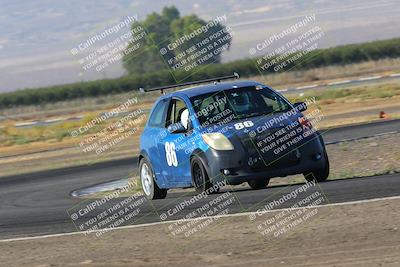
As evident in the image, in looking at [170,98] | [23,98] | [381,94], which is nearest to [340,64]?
[23,98]

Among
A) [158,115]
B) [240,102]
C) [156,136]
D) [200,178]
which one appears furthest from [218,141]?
[158,115]

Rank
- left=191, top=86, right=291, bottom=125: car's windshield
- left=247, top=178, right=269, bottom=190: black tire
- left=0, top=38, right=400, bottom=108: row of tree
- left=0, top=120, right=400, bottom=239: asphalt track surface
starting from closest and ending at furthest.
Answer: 1. left=0, top=120, right=400, bottom=239: asphalt track surface
2. left=191, top=86, right=291, bottom=125: car's windshield
3. left=247, top=178, right=269, bottom=190: black tire
4. left=0, top=38, right=400, bottom=108: row of tree

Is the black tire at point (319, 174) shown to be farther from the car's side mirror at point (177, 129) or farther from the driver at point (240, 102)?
the car's side mirror at point (177, 129)

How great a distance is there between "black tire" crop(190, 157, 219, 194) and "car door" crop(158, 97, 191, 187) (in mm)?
160

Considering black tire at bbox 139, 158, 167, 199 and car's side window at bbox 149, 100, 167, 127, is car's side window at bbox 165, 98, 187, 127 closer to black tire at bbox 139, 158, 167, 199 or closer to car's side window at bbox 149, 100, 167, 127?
car's side window at bbox 149, 100, 167, 127

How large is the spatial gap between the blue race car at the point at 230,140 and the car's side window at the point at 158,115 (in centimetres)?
3

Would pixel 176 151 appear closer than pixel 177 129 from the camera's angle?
No

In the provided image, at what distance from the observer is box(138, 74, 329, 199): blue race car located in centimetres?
1319

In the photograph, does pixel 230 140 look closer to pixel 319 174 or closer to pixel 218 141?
pixel 218 141

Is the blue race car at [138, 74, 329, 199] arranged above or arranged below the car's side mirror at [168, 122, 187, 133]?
below

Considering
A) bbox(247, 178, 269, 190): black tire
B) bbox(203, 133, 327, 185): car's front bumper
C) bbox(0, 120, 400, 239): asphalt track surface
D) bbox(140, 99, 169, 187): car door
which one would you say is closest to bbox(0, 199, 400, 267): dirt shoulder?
bbox(0, 120, 400, 239): asphalt track surface

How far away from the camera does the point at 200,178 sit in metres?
13.6

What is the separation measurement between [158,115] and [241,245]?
6220mm

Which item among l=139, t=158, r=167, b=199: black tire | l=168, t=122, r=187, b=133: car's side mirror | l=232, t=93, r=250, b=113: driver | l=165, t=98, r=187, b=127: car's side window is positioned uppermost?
l=165, t=98, r=187, b=127: car's side window
